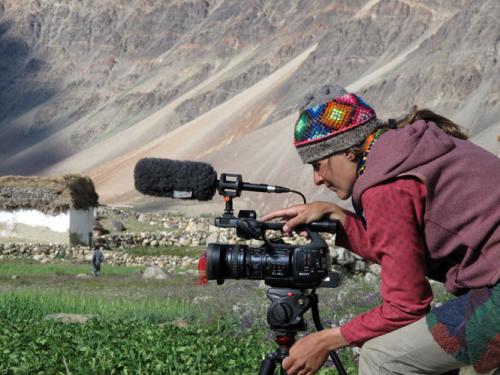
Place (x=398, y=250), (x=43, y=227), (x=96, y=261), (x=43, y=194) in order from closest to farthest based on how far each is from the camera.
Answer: (x=398, y=250), (x=96, y=261), (x=43, y=227), (x=43, y=194)

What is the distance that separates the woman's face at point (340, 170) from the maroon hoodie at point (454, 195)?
0.85 ft

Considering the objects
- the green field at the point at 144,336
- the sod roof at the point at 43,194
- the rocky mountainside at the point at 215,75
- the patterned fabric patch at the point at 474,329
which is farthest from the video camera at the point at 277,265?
the rocky mountainside at the point at 215,75

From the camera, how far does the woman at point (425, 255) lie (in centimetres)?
326

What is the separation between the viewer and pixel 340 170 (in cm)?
374

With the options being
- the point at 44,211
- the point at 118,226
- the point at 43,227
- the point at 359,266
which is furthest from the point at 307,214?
the point at 118,226

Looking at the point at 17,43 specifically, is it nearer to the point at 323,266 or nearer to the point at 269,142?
the point at 269,142

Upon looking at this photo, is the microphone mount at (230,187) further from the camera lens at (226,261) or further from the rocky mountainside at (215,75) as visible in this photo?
the rocky mountainside at (215,75)

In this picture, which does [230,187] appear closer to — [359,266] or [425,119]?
[425,119]

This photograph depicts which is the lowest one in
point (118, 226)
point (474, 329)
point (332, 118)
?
point (118, 226)

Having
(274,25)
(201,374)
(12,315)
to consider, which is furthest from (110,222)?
(274,25)

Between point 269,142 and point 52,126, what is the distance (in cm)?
5103

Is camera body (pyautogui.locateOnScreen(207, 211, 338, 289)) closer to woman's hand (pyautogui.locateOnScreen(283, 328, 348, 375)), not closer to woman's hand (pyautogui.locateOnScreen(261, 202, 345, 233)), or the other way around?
woman's hand (pyautogui.locateOnScreen(261, 202, 345, 233))

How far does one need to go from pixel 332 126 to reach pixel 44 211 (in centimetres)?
3254

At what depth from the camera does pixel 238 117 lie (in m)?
83.6
